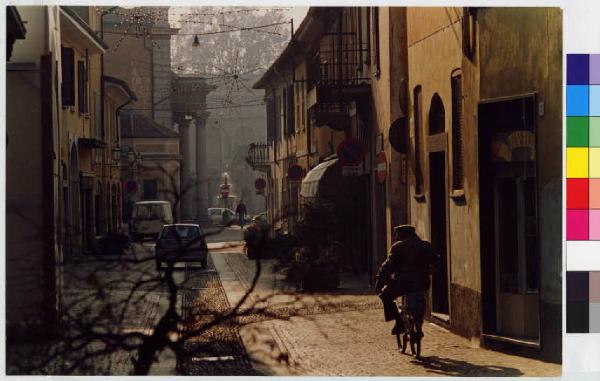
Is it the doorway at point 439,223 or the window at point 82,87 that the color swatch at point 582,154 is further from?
the window at point 82,87

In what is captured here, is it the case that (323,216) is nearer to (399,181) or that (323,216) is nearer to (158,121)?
(399,181)

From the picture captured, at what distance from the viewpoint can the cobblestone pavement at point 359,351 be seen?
40.7 feet

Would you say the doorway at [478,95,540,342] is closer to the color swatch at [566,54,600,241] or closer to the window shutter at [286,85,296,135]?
the color swatch at [566,54,600,241]

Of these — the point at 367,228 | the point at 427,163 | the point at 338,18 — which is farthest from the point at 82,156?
the point at 427,163

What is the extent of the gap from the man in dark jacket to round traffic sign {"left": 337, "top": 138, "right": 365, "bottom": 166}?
826cm

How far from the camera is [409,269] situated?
1392 cm

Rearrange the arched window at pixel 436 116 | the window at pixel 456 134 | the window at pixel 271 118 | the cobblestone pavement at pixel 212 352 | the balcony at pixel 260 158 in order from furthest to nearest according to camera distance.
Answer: the balcony at pixel 260 158 < the window at pixel 271 118 < the arched window at pixel 436 116 < the window at pixel 456 134 < the cobblestone pavement at pixel 212 352

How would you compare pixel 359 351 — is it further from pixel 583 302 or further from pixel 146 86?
pixel 146 86

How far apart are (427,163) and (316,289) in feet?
19.6

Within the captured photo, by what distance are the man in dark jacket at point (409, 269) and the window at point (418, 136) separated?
4.61 metres

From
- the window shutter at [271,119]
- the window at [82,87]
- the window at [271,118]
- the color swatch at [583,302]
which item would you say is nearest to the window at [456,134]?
the color swatch at [583,302]

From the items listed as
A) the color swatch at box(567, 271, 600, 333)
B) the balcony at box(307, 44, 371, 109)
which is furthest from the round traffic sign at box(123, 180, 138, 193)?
the color swatch at box(567, 271, 600, 333)

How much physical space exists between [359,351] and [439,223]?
385 centimetres

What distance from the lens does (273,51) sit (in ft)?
313
